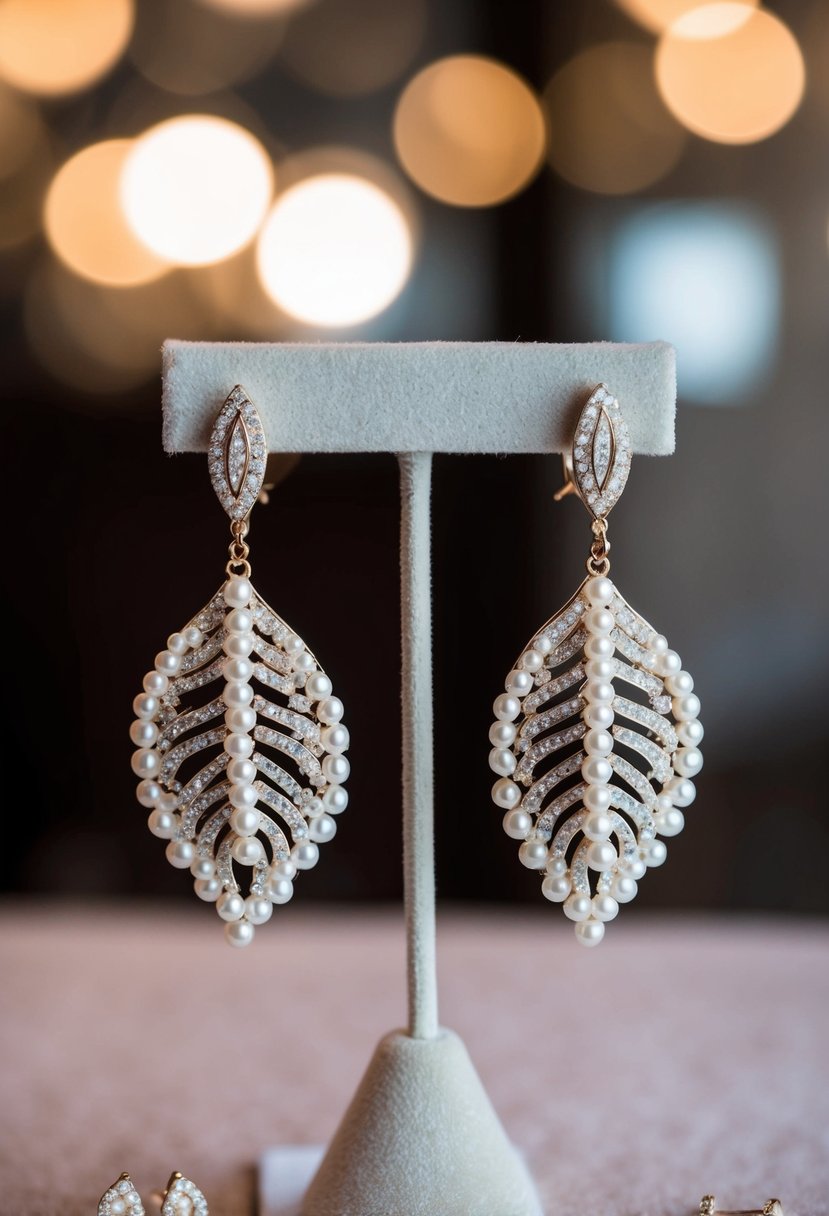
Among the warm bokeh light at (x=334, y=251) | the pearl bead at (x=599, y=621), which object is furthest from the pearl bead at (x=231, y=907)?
the warm bokeh light at (x=334, y=251)

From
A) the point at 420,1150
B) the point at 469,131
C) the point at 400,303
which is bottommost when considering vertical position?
the point at 420,1150

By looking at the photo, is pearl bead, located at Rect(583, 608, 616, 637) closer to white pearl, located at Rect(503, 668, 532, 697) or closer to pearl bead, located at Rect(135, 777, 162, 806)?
white pearl, located at Rect(503, 668, 532, 697)

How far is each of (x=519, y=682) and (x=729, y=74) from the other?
1052 mm

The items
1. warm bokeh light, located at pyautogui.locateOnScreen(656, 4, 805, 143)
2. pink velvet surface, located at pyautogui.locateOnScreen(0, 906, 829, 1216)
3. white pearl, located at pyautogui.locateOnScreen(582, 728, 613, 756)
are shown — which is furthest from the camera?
warm bokeh light, located at pyautogui.locateOnScreen(656, 4, 805, 143)

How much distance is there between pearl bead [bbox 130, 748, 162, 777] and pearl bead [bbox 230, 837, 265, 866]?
0.05 metres

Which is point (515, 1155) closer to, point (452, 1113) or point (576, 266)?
point (452, 1113)

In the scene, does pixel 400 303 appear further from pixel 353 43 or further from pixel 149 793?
pixel 149 793

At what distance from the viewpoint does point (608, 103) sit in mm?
1379

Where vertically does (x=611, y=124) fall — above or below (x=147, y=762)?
above

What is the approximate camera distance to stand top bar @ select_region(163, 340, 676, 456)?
22.3 inches

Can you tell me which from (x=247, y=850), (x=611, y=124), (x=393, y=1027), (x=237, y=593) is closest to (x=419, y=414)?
(x=237, y=593)

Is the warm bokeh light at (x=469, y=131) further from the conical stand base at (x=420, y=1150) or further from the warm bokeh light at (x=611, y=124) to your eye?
the conical stand base at (x=420, y=1150)

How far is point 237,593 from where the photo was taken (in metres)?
0.56

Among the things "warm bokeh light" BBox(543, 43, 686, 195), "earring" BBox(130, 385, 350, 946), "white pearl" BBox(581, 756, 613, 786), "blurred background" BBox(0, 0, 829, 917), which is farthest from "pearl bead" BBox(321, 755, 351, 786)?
"warm bokeh light" BBox(543, 43, 686, 195)
